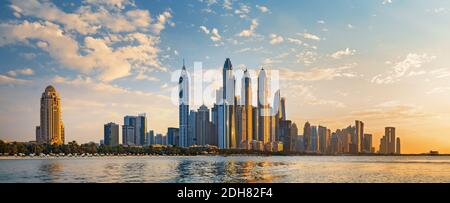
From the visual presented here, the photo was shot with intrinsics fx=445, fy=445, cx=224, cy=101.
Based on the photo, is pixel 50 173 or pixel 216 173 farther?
pixel 50 173

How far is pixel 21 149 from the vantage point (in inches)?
3979
